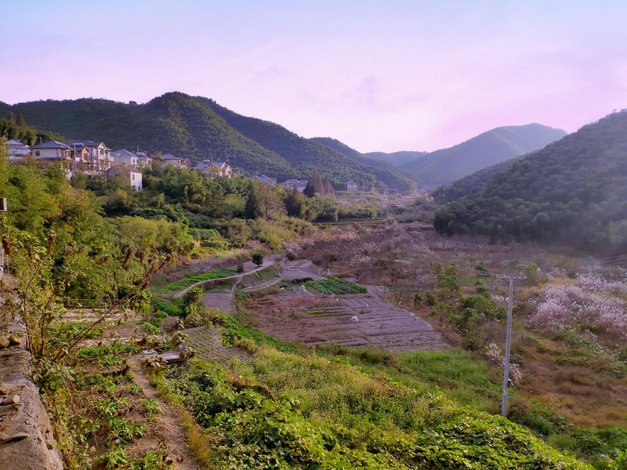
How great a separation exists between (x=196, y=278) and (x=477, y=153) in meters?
115

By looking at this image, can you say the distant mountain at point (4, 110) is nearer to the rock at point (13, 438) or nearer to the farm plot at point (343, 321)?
the farm plot at point (343, 321)

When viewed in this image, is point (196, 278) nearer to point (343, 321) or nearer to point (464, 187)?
point (343, 321)

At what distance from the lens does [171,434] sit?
18.2 feet

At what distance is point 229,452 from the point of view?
516 cm

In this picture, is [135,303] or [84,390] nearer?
[135,303]

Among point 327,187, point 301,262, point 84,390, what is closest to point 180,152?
point 327,187

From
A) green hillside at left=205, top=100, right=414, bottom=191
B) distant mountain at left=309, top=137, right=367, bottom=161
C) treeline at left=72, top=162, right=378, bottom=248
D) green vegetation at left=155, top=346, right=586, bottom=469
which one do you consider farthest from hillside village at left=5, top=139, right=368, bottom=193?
distant mountain at left=309, top=137, right=367, bottom=161

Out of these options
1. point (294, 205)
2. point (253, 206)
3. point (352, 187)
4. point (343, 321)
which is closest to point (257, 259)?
point (343, 321)

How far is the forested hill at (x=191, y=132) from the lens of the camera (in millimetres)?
63625

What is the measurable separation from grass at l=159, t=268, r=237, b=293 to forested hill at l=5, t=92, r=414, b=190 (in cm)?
4488

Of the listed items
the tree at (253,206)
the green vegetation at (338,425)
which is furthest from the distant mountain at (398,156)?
the green vegetation at (338,425)

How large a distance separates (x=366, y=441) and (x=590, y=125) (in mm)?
58160

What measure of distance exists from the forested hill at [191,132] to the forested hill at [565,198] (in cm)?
3646

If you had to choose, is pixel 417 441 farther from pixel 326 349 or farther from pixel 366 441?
pixel 326 349
